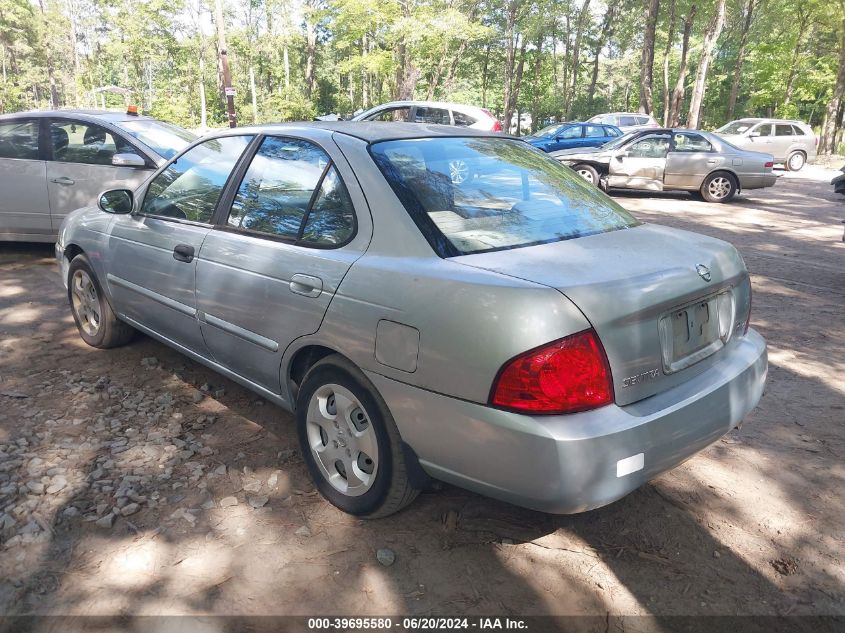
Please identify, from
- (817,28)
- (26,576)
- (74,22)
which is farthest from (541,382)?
(74,22)

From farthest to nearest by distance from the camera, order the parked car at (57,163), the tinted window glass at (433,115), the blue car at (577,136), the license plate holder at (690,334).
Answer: the blue car at (577,136) → the tinted window glass at (433,115) → the parked car at (57,163) → the license plate holder at (690,334)

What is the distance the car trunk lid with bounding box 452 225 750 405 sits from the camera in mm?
2189

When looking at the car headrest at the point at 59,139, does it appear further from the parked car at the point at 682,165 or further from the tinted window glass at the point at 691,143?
the tinted window glass at the point at 691,143

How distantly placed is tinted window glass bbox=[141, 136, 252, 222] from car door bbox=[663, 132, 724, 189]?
466 inches

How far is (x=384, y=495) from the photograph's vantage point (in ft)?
8.68

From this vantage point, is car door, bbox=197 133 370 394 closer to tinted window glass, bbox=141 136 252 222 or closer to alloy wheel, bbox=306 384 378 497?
tinted window glass, bbox=141 136 252 222

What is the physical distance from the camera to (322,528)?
2781 millimetres

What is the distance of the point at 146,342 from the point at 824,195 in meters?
16.0

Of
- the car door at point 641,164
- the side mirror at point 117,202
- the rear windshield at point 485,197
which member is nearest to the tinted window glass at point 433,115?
the car door at point 641,164

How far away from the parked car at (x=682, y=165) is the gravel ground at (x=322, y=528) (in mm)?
10235

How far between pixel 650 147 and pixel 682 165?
0.75 m

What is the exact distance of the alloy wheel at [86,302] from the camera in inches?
182

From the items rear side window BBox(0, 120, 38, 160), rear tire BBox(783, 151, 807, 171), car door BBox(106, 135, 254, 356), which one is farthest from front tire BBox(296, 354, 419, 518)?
rear tire BBox(783, 151, 807, 171)

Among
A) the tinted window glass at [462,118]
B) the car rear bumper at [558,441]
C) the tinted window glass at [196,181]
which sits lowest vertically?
the car rear bumper at [558,441]
